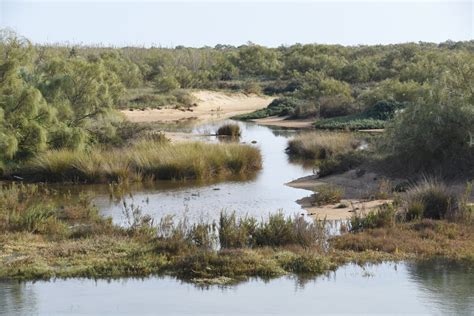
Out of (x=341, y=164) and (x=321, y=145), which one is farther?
(x=321, y=145)

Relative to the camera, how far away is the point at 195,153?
2861 centimetres

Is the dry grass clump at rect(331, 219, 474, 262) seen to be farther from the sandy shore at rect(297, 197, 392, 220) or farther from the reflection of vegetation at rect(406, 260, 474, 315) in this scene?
the sandy shore at rect(297, 197, 392, 220)

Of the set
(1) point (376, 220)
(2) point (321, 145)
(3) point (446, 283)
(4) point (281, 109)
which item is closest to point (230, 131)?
(2) point (321, 145)

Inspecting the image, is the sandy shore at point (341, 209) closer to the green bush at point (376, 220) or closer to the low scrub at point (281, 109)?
the green bush at point (376, 220)

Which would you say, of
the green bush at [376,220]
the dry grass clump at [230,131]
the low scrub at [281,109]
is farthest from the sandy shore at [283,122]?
the green bush at [376,220]

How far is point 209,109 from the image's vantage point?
2576 inches

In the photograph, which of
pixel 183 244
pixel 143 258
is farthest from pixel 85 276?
pixel 183 244

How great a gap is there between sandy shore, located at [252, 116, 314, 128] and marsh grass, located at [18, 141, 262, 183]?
67.9 ft

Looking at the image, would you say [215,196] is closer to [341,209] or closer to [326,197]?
[326,197]

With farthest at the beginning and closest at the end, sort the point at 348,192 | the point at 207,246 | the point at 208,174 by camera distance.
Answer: the point at 208,174
the point at 348,192
the point at 207,246

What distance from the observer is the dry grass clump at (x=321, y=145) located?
109 feet

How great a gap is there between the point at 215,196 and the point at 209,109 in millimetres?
41850

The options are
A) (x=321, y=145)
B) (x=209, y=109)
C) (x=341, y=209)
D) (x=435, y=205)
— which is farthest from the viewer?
(x=209, y=109)

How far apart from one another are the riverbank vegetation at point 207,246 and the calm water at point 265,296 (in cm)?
40
